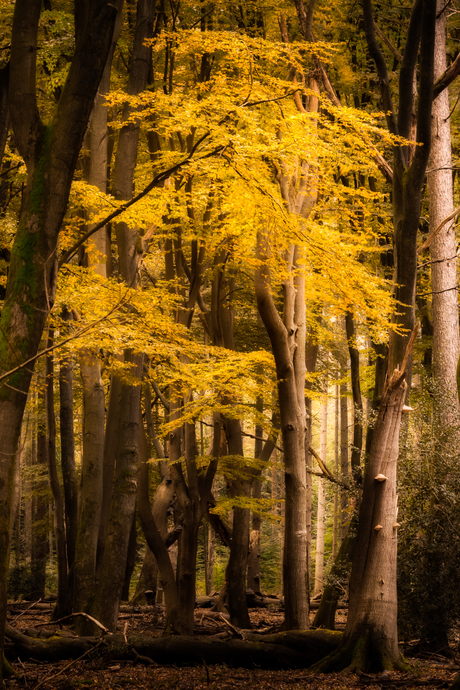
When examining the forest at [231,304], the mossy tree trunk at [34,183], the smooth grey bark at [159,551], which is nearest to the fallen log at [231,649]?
the forest at [231,304]

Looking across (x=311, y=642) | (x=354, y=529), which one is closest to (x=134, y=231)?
(x=354, y=529)

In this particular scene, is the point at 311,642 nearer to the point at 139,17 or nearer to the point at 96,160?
the point at 96,160

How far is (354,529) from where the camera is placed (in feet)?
29.5

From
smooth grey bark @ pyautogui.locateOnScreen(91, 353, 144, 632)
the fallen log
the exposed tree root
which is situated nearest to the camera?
the exposed tree root

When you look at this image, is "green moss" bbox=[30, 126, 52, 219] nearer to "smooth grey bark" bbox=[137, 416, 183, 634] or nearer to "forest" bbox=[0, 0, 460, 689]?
"forest" bbox=[0, 0, 460, 689]

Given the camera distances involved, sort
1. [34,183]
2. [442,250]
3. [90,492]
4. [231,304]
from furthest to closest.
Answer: [231,304]
[442,250]
[90,492]
[34,183]

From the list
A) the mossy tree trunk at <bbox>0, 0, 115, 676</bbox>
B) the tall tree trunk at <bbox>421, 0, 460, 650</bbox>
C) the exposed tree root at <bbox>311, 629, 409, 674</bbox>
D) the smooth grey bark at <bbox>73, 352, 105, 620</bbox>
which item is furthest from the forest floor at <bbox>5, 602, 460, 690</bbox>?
the tall tree trunk at <bbox>421, 0, 460, 650</bbox>

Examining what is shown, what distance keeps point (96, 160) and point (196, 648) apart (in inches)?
316

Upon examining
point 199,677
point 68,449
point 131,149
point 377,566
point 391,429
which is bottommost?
point 199,677

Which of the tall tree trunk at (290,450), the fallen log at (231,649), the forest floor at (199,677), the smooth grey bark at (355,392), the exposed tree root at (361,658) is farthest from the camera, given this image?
the smooth grey bark at (355,392)

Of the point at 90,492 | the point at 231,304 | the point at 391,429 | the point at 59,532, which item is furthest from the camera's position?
the point at 231,304

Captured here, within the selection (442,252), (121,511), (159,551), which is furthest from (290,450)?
(442,252)

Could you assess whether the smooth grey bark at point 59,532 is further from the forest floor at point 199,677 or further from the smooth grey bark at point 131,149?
the forest floor at point 199,677

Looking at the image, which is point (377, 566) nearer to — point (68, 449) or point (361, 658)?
point (361, 658)
